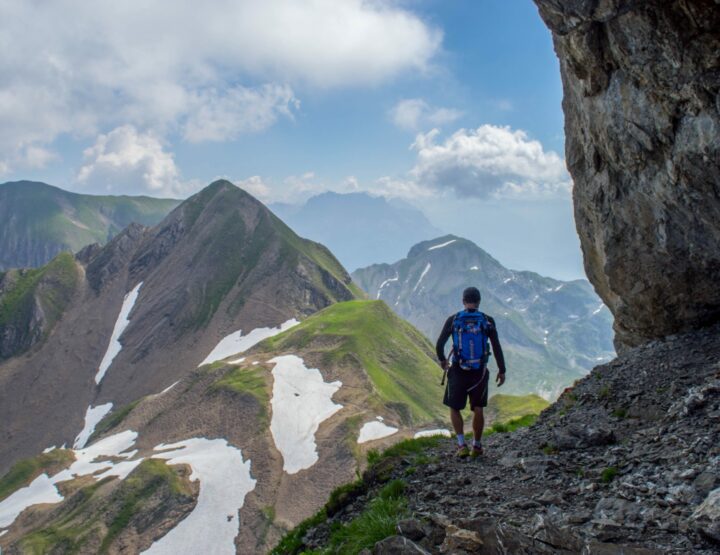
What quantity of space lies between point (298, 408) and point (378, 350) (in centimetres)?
3897

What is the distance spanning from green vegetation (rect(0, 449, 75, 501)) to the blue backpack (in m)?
120

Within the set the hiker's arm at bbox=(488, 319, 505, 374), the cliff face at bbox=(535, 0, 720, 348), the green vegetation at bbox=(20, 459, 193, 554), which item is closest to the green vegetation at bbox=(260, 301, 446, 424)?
the green vegetation at bbox=(20, 459, 193, 554)

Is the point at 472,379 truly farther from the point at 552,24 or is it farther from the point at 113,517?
the point at 113,517

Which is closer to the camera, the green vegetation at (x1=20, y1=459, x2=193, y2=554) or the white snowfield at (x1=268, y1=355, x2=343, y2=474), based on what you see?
the green vegetation at (x1=20, y1=459, x2=193, y2=554)

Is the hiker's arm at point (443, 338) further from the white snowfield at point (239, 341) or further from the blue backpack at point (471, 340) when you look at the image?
the white snowfield at point (239, 341)

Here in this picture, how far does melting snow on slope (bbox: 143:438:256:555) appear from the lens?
2931 inches

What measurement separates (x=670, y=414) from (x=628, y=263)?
896cm

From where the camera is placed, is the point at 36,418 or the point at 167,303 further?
the point at 167,303

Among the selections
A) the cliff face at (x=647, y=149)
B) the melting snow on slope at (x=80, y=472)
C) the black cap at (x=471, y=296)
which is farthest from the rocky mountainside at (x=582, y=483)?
the melting snow on slope at (x=80, y=472)

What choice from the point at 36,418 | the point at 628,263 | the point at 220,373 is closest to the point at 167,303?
the point at 36,418

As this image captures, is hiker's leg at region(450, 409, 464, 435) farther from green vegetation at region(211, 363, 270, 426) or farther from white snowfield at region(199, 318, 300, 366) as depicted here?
white snowfield at region(199, 318, 300, 366)

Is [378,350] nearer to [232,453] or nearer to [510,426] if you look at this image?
[232,453]

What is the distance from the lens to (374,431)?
9081 centimetres

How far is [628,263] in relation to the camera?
19453 millimetres
